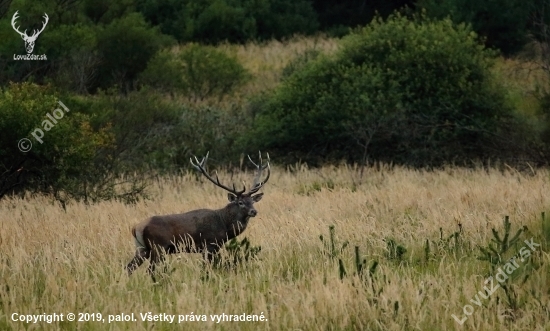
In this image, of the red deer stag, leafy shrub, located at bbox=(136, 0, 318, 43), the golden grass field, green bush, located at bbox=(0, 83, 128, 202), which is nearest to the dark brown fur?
the red deer stag

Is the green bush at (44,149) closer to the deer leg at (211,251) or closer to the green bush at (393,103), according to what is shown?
the deer leg at (211,251)

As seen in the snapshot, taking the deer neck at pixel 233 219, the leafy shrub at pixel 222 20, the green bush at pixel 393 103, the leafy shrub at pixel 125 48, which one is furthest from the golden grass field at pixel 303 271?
the leafy shrub at pixel 222 20

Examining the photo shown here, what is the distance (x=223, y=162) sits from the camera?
87.2ft

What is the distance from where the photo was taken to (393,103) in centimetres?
2528

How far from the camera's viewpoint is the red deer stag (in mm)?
10070

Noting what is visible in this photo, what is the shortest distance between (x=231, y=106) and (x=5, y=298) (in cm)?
2439

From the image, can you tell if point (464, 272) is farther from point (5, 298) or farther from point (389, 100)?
point (389, 100)

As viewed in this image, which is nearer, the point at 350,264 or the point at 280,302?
the point at 280,302

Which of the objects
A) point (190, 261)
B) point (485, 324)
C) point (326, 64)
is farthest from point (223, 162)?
point (485, 324)

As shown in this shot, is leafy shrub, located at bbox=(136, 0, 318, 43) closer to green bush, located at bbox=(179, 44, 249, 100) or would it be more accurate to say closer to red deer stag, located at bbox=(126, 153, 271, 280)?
green bush, located at bbox=(179, 44, 249, 100)

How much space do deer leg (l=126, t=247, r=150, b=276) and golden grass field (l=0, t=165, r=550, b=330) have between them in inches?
4.9

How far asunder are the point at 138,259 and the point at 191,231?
0.72 meters

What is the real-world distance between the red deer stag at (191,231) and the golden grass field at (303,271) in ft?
0.60

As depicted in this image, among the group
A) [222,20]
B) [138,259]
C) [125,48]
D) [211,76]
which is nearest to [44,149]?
[138,259]
